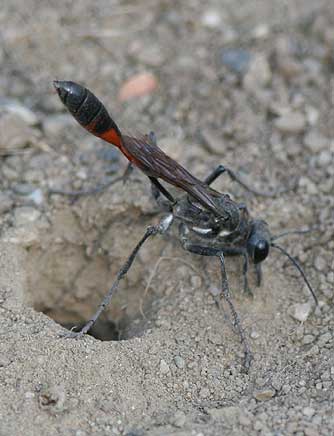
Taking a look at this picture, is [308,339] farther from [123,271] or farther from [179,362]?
[123,271]

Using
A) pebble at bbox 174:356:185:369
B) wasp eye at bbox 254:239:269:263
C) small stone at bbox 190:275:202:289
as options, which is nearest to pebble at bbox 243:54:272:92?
wasp eye at bbox 254:239:269:263

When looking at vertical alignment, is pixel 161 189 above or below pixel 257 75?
below

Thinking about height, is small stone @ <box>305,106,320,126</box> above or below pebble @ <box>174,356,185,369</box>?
above

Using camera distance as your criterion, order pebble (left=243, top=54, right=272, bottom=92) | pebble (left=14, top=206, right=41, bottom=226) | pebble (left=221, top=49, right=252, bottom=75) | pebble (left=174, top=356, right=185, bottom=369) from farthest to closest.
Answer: pebble (left=221, top=49, right=252, bottom=75)
pebble (left=243, top=54, right=272, bottom=92)
pebble (left=14, top=206, right=41, bottom=226)
pebble (left=174, top=356, right=185, bottom=369)

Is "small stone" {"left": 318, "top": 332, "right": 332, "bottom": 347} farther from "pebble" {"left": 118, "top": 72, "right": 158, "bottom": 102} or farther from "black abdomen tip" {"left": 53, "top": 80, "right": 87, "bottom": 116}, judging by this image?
"pebble" {"left": 118, "top": 72, "right": 158, "bottom": 102}

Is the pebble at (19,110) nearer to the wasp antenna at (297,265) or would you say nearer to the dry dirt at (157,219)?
the dry dirt at (157,219)

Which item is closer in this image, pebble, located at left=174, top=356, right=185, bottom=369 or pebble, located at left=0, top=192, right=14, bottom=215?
pebble, located at left=174, top=356, right=185, bottom=369

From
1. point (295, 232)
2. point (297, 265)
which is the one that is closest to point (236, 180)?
point (295, 232)

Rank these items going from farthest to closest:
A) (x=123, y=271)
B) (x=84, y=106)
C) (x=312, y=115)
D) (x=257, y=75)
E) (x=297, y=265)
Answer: (x=257, y=75) < (x=312, y=115) < (x=297, y=265) < (x=123, y=271) < (x=84, y=106)

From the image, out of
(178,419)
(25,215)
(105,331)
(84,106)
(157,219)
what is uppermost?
(84,106)
